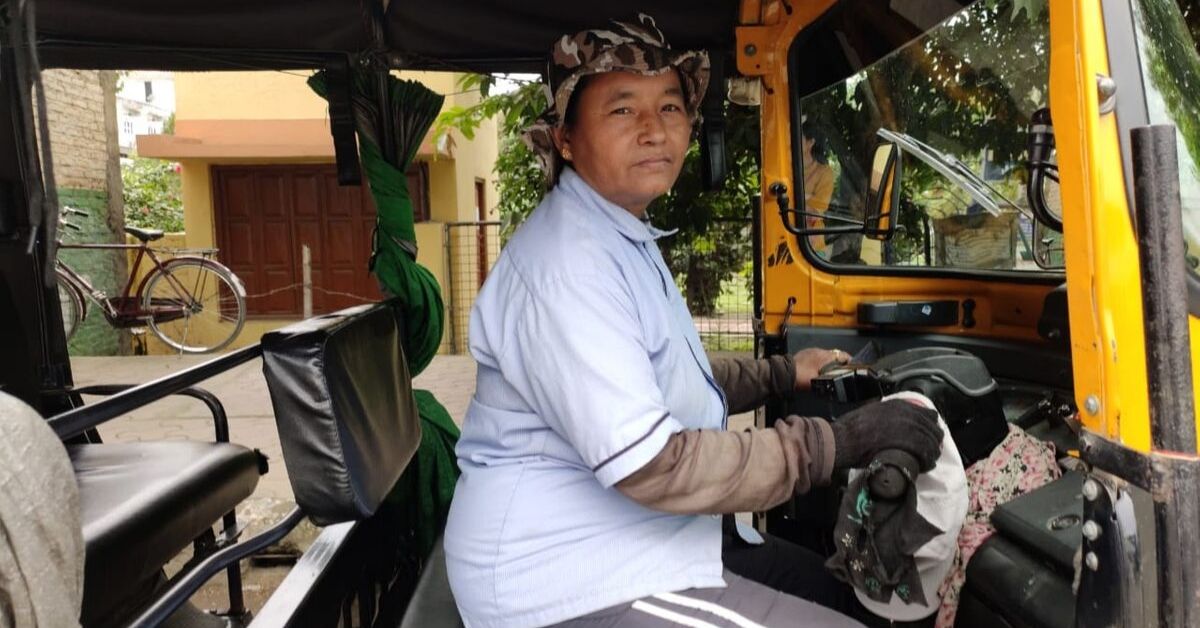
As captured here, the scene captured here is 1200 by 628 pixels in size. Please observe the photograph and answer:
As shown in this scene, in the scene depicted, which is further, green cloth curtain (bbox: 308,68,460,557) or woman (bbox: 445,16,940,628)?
green cloth curtain (bbox: 308,68,460,557)

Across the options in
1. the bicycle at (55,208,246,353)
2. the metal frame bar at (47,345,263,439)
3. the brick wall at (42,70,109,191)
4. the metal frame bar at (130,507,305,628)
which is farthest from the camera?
the brick wall at (42,70,109,191)

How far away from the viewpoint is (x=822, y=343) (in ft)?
8.54

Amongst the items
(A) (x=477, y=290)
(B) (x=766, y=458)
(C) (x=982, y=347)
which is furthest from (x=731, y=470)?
(A) (x=477, y=290)

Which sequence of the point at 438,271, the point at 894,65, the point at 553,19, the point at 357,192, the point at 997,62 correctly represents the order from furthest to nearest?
the point at 357,192
the point at 438,271
the point at 553,19
the point at 894,65
the point at 997,62

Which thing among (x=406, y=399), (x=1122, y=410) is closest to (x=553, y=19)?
(x=406, y=399)

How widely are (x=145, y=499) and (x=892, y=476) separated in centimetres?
208

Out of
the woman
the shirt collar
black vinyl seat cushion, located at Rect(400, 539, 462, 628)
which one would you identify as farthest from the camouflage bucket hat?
black vinyl seat cushion, located at Rect(400, 539, 462, 628)

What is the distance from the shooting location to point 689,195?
5980 millimetres

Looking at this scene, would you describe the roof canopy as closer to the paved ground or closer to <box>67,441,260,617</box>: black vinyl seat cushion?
<box>67,441,260,617</box>: black vinyl seat cushion

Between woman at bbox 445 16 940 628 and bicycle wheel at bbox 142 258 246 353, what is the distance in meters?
7.99

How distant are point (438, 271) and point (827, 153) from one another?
6.96 m

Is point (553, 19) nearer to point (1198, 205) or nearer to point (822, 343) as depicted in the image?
point (822, 343)

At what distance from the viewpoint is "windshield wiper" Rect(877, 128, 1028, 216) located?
221 cm

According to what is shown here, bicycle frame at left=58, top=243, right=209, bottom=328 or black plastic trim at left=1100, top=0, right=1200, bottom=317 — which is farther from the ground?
black plastic trim at left=1100, top=0, right=1200, bottom=317
